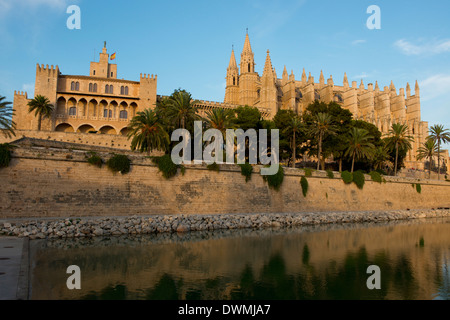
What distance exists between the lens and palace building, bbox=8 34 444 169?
41725mm

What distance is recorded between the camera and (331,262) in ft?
41.3

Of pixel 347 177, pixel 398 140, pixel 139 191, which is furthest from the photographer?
pixel 398 140

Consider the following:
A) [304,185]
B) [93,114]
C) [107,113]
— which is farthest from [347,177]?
[93,114]

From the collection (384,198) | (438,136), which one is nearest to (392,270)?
(384,198)

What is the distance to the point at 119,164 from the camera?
19.9 m

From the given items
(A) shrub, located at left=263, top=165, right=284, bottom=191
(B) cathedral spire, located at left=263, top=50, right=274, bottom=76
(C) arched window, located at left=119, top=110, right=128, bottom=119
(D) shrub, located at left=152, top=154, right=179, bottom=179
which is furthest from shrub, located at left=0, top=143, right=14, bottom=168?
(B) cathedral spire, located at left=263, top=50, right=274, bottom=76

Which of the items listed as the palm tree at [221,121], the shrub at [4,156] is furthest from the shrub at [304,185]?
the shrub at [4,156]

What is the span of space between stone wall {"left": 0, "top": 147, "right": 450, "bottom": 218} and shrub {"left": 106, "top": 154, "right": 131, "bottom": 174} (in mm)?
313

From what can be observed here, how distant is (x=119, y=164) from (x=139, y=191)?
6.48 feet

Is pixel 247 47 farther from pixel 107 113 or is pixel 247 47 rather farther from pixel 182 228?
pixel 182 228

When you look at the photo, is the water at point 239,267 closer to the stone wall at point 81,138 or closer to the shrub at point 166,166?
the shrub at point 166,166

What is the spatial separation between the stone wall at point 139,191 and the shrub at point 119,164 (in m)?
0.31
